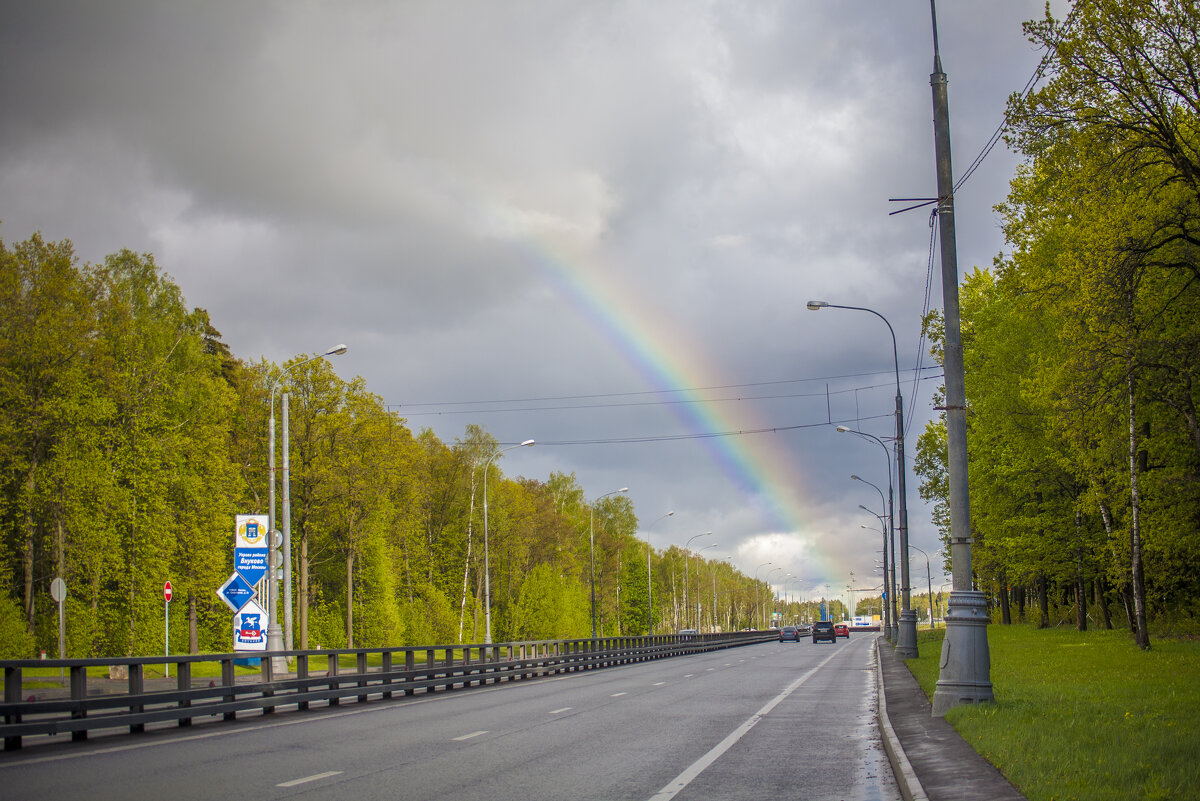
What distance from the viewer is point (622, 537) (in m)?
130

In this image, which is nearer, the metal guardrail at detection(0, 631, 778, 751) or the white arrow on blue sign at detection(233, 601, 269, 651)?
the metal guardrail at detection(0, 631, 778, 751)

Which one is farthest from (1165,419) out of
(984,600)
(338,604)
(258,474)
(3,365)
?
(338,604)

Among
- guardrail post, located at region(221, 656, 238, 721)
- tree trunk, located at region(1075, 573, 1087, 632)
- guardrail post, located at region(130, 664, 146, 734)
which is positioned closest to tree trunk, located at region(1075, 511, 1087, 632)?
tree trunk, located at region(1075, 573, 1087, 632)

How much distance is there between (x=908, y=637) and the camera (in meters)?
35.9

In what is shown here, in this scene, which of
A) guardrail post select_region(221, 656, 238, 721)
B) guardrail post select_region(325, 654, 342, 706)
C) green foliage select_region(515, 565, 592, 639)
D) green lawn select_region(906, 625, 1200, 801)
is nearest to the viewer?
green lawn select_region(906, 625, 1200, 801)

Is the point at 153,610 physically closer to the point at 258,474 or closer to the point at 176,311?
the point at 258,474

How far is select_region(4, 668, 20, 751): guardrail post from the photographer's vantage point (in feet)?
43.3

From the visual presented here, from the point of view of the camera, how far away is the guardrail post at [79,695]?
14.4 m

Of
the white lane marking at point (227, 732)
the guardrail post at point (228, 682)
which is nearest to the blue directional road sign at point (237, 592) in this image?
the white lane marking at point (227, 732)

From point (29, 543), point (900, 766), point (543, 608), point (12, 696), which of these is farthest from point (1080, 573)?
point (543, 608)

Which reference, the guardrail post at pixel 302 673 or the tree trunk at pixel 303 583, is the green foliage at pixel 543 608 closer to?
the tree trunk at pixel 303 583

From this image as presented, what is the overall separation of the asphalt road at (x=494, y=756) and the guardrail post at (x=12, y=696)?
0.22m

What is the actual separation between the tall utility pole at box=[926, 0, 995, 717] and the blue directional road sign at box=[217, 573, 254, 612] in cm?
1655

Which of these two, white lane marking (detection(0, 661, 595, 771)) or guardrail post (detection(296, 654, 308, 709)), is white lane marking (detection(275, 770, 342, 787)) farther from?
guardrail post (detection(296, 654, 308, 709))
